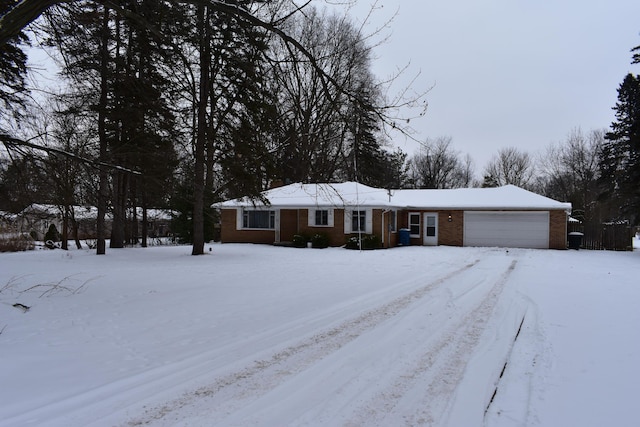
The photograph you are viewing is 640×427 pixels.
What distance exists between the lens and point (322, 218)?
25.1 meters

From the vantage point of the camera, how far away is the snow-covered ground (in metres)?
3.64

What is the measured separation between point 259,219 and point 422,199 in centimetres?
1061

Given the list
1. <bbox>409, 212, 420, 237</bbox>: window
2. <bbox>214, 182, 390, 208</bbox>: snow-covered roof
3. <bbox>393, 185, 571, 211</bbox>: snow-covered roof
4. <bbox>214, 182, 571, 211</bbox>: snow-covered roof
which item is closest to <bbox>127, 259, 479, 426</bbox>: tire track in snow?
→ <bbox>214, 182, 571, 211</bbox>: snow-covered roof

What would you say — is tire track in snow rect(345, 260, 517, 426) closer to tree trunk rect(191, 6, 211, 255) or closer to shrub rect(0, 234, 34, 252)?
tree trunk rect(191, 6, 211, 255)

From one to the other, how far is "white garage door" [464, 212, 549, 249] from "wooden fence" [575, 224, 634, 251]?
3185 millimetres

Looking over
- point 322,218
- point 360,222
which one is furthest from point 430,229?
point 322,218

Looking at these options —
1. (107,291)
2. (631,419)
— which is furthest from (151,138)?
(631,419)

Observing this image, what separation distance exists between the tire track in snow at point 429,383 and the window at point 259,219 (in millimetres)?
20538

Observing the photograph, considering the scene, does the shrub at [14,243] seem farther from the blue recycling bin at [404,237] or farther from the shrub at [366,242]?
the blue recycling bin at [404,237]

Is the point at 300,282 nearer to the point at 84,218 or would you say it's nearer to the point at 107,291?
the point at 107,291

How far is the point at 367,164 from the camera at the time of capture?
34188 mm

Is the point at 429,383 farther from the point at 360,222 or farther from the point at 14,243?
the point at 14,243

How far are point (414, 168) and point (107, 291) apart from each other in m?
51.1

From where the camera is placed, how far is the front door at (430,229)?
26031 millimetres
